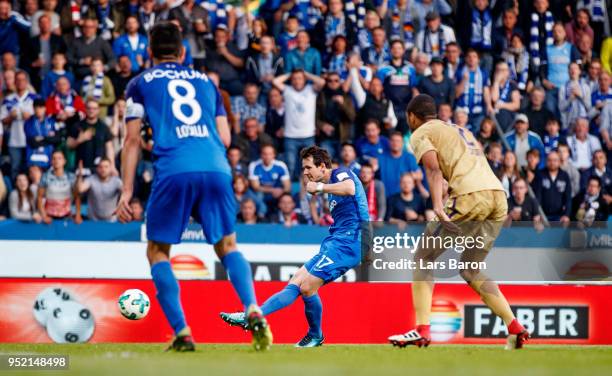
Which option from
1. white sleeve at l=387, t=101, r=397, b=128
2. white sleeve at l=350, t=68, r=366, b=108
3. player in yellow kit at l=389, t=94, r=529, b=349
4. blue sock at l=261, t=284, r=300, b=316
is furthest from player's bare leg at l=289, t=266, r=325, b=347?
white sleeve at l=350, t=68, r=366, b=108

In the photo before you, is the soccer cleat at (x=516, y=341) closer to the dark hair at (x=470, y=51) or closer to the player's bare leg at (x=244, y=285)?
the player's bare leg at (x=244, y=285)

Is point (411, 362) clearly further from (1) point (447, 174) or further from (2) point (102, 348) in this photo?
(2) point (102, 348)

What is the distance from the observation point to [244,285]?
8891 millimetres

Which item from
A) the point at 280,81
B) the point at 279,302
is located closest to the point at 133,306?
the point at 279,302

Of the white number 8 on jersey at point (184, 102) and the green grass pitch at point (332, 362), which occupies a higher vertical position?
the white number 8 on jersey at point (184, 102)

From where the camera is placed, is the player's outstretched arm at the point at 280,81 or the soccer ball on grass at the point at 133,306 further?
the player's outstretched arm at the point at 280,81

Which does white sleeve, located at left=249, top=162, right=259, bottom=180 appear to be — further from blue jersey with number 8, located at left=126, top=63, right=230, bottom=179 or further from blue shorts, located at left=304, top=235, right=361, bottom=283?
blue jersey with number 8, located at left=126, top=63, right=230, bottom=179

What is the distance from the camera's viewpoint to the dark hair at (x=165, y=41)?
900cm

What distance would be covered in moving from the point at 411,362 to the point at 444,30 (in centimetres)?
1242

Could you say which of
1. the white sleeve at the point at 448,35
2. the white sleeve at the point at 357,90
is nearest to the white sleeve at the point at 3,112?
A: the white sleeve at the point at 357,90

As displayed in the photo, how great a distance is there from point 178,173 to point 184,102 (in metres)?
0.56

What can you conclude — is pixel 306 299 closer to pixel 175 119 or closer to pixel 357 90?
pixel 175 119

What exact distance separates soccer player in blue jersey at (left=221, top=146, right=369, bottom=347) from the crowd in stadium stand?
634 cm

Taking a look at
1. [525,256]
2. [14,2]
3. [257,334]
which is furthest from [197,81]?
[14,2]
